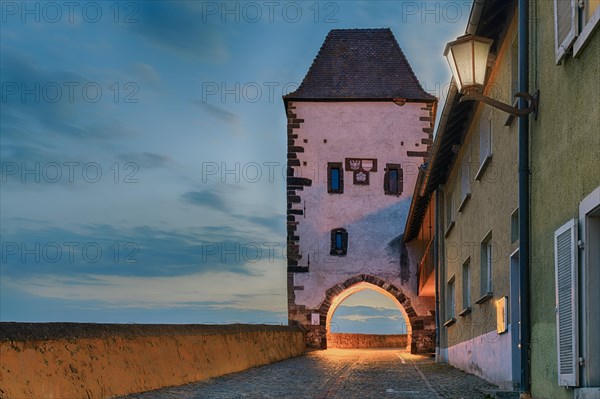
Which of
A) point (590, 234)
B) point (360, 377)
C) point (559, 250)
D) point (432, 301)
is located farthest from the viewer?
point (432, 301)

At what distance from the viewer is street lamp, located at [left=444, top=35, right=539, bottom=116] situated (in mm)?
8156

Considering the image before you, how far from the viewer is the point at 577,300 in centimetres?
657

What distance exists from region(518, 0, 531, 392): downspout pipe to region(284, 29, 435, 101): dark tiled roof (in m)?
24.4

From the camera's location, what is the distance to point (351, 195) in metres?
32.7

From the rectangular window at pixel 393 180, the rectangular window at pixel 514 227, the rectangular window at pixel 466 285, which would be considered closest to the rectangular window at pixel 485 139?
the rectangular window at pixel 514 227

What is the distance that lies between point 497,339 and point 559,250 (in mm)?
4954

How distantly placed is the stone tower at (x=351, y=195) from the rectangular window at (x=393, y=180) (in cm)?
4

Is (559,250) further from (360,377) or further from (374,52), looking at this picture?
(374,52)

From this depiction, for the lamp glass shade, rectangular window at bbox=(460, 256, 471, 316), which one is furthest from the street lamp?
rectangular window at bbox=(460, 256, 471, 316)

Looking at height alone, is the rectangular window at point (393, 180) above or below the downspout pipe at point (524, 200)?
above

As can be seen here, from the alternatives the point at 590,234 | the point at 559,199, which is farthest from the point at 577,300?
the point at 559,199

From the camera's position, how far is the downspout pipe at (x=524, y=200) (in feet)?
28.4

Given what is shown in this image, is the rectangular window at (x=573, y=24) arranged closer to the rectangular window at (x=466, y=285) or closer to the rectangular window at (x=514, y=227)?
the rectangular window at (x=514, y=227)

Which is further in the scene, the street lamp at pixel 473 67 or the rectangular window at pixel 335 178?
→ the rectangular window at pixel 335 178
